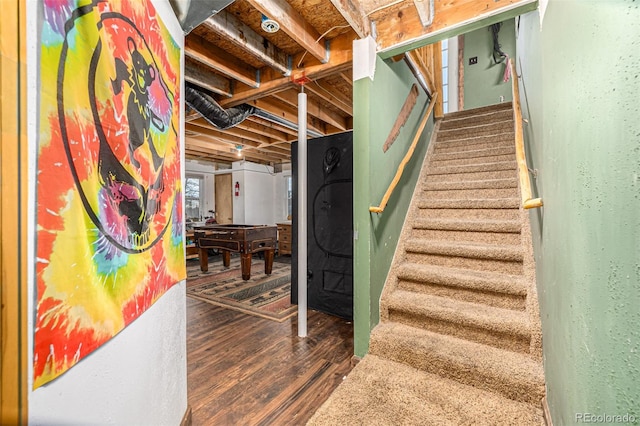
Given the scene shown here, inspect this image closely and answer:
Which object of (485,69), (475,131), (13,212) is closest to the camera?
(13,212)

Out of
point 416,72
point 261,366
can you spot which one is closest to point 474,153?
point 416,72

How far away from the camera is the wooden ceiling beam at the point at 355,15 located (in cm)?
188

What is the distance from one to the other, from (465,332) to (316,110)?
3366 mm

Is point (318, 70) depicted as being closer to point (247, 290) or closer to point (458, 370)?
point (458, 370)

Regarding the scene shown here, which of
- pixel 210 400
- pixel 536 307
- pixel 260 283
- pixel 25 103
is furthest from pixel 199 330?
pixel 536 307

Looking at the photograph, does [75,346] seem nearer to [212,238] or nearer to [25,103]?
[25,103]

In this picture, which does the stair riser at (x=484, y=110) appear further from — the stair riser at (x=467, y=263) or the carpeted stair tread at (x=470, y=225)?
the stair riser at (x=467, y=263)

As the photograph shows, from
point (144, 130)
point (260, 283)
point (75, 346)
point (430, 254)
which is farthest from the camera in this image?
point (260, 283)

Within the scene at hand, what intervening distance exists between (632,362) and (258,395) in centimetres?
185

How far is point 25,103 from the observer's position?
1.96ft

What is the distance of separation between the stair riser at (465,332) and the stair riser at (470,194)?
1.45 metres

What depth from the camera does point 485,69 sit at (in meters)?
5.36

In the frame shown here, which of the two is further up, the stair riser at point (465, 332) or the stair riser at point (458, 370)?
the stair riser at point (465, 332)

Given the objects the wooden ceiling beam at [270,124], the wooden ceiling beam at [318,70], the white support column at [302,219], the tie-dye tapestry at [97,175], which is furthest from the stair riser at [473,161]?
the tie-dye tapestry at [97,175]
